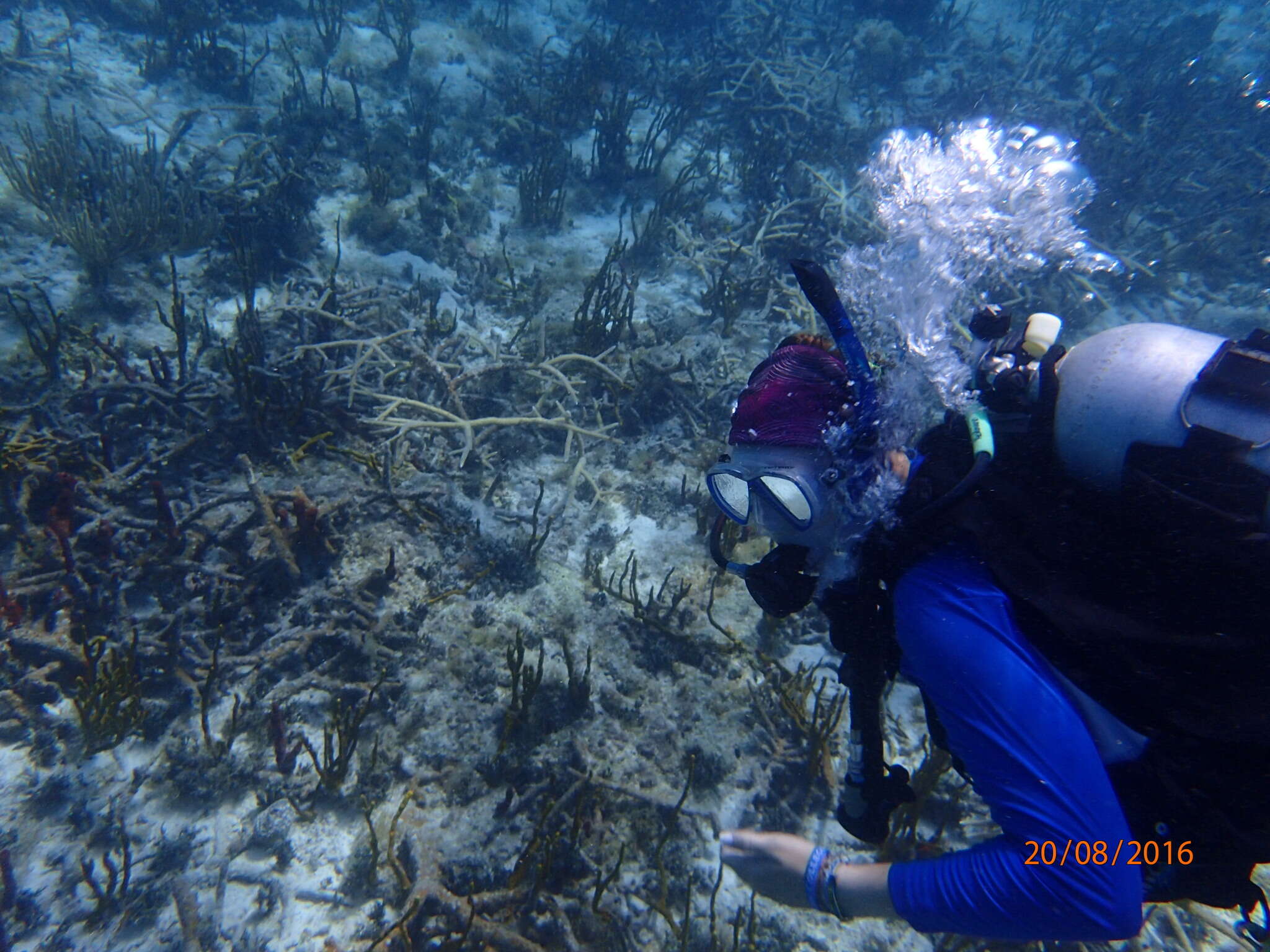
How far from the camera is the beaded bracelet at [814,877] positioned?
6.79ft

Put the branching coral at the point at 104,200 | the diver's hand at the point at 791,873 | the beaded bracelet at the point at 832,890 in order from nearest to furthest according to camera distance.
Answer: the diver's hand at the point at 791,873
the beaded bracelet at the point at 832,890
the branching coral at the point at 104,200

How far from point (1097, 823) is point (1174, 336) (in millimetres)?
1198

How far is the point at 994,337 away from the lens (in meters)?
1.80

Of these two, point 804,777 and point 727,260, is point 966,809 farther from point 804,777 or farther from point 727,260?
point 727,260

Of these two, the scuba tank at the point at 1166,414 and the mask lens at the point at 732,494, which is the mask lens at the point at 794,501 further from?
the scuba tank at the point at 1166,414

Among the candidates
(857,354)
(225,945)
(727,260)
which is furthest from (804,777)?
(727,260)

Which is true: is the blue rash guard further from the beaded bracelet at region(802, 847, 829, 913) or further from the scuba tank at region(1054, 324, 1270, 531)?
the beaded bracelet at region(802, 847, 829, 913)

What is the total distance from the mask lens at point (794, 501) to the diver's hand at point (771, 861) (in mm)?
1332

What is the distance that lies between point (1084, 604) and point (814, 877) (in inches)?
55.6

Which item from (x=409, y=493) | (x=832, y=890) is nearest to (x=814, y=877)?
(x=832, y=890)
